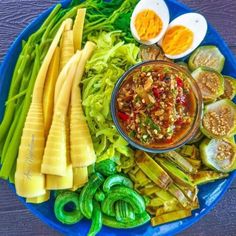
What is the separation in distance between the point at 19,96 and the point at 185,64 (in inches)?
20.5

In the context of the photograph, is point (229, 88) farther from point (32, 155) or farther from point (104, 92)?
point (32, 155)

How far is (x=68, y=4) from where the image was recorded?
149 cm

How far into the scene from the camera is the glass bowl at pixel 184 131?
1.34 meters

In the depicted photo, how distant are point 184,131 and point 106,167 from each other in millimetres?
252

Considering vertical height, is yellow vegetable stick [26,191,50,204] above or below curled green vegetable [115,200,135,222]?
above

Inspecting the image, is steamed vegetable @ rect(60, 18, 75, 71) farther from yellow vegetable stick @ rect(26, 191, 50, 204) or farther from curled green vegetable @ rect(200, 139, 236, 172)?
curled green vegetable @ rect(200, 139, 236, 172)

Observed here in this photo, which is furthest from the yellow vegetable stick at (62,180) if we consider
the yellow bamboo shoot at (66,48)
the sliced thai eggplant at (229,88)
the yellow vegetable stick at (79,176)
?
the sliced thai eggplant at (229,88)

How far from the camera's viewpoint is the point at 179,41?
1453 mm

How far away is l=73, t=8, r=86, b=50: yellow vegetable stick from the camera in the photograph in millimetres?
1432

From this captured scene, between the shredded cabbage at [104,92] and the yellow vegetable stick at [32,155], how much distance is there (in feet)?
0.46

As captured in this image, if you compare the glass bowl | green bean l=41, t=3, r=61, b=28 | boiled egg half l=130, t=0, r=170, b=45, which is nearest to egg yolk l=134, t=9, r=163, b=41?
boiled egg half l=130, t=0, r=170, b=45

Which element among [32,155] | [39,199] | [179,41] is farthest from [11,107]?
[179,41]

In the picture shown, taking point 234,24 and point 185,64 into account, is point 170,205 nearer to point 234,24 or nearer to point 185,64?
point 185,64

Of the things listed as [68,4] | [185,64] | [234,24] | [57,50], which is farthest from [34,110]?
[234,24]
